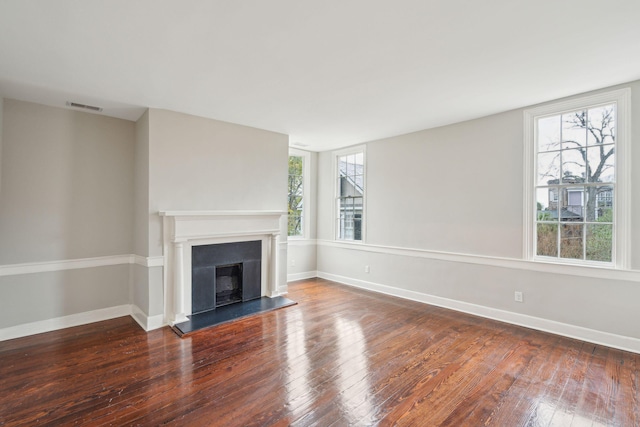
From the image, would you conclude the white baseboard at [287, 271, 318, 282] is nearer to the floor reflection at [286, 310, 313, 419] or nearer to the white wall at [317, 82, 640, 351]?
the white wall at [317, 82, 640, 351]

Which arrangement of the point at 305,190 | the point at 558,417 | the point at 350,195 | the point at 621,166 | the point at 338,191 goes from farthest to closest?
the point at 305,190 → the point at 338,191 → the point at 350,195 → the point at 621,166 → the point at 558,417

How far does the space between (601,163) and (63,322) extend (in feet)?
20.3

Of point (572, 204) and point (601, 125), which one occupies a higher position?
point (601, 125)

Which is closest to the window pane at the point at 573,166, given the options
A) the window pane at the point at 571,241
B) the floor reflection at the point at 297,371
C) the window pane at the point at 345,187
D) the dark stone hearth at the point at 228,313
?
the window pane at the point at 571,241

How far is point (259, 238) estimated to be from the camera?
4441 mm

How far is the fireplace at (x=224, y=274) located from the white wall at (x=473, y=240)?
6.20 feet

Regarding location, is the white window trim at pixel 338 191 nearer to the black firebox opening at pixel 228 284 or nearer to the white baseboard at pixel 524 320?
the white baseboard at pixel 524 320

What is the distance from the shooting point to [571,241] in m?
3.23

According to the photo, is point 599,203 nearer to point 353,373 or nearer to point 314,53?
point 353,373

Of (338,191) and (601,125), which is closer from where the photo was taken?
(601,125)

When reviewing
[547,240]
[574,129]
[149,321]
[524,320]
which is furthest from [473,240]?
[149,321]

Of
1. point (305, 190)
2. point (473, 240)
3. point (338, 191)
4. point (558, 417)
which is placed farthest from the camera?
point (305, 190)

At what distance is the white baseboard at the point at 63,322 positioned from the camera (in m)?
3.15

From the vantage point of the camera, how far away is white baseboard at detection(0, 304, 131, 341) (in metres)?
3.15
